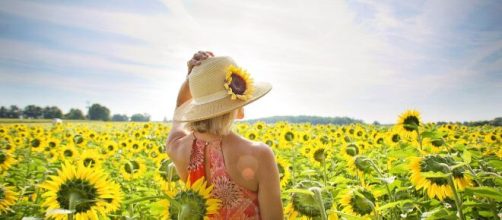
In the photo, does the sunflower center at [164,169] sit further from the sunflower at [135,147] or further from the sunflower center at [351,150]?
the sunflower at [135,147]

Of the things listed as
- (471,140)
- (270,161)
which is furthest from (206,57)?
(471,140)

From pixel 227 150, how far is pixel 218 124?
0.57 feet

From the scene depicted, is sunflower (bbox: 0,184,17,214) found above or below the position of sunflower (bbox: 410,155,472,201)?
below

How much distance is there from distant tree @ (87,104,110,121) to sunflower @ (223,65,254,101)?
8938cm

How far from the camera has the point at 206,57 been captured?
266 cm

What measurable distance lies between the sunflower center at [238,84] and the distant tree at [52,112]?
84.5 m

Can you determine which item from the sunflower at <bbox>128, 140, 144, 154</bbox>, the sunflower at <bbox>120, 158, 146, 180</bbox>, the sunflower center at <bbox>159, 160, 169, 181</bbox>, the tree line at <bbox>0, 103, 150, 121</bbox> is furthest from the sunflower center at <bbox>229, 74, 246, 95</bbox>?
the tree line at <bbox>0, 103, 150, 121</bbox>

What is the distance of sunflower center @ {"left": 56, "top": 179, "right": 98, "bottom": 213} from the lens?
5.78 ft

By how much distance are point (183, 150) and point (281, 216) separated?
80 centimetres

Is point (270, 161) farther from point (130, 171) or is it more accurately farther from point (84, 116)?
point (84, 116)

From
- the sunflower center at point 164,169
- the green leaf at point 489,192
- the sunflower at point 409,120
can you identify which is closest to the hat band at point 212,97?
the green leaf at point 489,192

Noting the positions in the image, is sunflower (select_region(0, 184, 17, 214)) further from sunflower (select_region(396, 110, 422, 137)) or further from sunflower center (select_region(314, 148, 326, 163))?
sunflower (select_region(396, 110, 422, 137))

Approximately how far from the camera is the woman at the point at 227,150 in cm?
226

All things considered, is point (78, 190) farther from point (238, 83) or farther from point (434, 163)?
point (434, 163)
